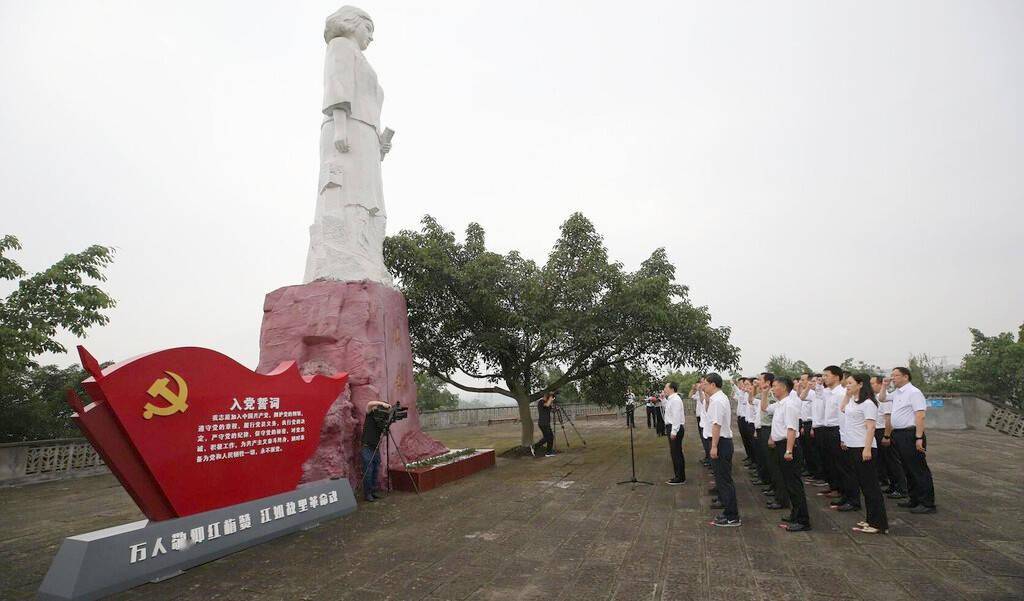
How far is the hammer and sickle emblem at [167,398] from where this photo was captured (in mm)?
4242

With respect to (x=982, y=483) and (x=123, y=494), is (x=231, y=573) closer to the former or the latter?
(x=123, y=494)

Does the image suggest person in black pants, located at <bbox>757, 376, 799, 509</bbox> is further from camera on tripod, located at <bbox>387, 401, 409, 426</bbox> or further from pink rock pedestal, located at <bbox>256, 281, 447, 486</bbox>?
pink rock pedestal, located at <bbox>256, 281, 447, 486</bbox>

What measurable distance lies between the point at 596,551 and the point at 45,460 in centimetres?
1251

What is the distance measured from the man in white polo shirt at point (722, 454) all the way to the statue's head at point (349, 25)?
8893 millimetres

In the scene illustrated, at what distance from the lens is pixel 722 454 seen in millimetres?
5320

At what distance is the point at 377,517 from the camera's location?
593cm

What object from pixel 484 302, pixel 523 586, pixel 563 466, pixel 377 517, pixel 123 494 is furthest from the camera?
pixel 484 302

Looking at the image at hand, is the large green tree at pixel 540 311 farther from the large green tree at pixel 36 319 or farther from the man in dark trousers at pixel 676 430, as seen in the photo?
the large green tree at pixel 36 319

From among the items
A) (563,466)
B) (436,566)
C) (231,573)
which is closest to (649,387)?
(563,466)

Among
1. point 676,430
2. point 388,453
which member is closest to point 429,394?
point 388,453

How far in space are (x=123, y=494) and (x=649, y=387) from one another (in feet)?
35.7

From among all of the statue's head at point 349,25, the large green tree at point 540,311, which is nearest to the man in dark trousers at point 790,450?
the large green tree at point 540,311

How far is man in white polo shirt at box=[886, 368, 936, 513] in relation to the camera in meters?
5.35

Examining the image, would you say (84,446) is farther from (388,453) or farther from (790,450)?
(790,450)
